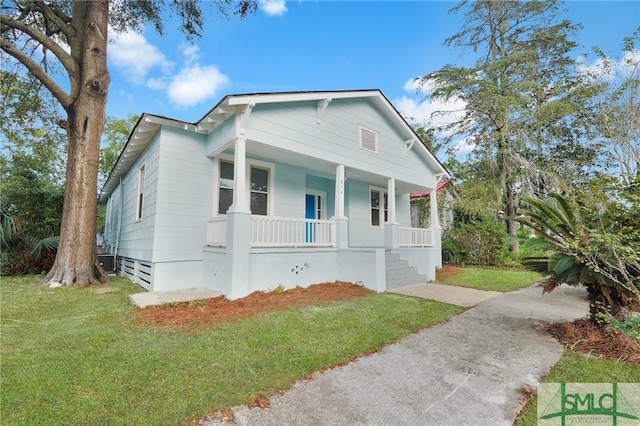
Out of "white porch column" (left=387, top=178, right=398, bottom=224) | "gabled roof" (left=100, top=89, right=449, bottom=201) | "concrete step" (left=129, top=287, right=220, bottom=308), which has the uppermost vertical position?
"gabled roof" (left=100, top=89, right=449, bottom=201)

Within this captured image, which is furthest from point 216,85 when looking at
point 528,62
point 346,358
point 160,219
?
point 528,62

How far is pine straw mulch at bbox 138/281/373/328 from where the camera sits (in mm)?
4613

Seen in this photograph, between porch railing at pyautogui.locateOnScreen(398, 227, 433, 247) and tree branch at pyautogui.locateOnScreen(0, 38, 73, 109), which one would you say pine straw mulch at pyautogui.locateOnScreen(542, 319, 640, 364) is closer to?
porch railing at pyautogui.locateOnScreen(398, 227, 433, 247)

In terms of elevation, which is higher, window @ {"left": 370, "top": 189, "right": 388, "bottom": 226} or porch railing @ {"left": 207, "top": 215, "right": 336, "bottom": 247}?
window @ {"left": 370, "top": 189, "right": 388, "bottom": 226}

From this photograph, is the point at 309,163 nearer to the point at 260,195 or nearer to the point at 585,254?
the point at 260,195

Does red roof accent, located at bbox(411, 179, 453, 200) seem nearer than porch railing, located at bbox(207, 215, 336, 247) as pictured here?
No

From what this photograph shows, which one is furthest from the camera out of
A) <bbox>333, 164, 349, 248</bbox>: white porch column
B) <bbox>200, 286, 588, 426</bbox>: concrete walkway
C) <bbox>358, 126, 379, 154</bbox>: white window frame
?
<bbox>358, 126, 379, 154</bbox>: white window frame

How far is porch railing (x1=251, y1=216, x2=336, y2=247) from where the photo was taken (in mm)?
6684

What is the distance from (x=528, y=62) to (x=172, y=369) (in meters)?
20.1

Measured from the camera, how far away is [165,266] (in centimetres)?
681

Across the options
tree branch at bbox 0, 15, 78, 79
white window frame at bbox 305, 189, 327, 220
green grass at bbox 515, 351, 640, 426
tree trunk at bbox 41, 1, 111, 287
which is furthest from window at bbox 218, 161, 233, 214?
green grass at bbox 515, 351, 640, 426

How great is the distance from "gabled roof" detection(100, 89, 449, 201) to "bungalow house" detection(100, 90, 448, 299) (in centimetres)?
3

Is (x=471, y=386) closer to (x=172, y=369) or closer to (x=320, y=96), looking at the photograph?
(x=172, y=369)

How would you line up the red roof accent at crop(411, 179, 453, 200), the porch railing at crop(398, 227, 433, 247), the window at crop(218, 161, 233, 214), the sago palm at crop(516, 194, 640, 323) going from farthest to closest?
the red roof accent at crop(411, 179, 453, 200)
the porch railing at crop(398, 227, 433, 247)
the window at crop(218, 161, 233, 214)
the sago palm at crop(516, 194, 640, 323)
